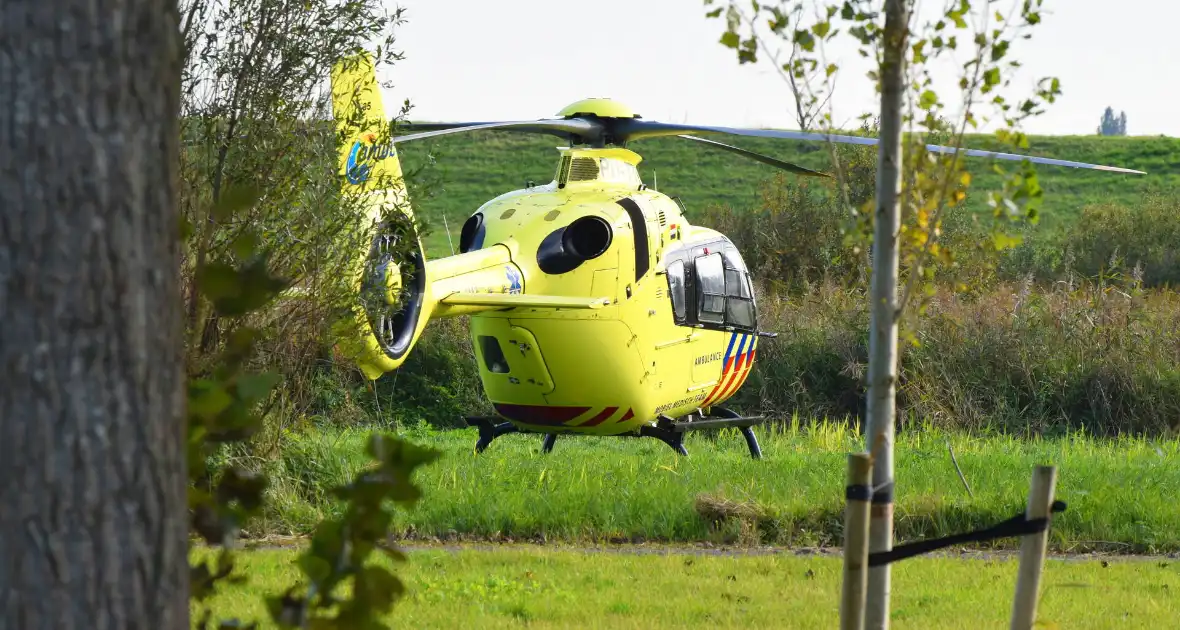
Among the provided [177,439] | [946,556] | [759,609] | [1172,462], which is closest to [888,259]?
[177,439]

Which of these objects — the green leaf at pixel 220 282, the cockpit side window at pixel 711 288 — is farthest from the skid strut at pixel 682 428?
the green leaf at pixel 220 282

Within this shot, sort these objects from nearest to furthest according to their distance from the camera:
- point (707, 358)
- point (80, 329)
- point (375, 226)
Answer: point (80, 329) < point (375, 226) < point (707, 358)

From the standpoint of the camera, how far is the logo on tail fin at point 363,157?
10.7 metres

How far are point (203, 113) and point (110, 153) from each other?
7783 millimetres

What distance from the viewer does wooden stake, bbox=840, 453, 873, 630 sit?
4.32 metres

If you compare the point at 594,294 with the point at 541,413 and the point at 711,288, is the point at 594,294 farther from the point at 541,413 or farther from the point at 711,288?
the point at 711,288

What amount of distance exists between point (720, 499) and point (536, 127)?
4.98m

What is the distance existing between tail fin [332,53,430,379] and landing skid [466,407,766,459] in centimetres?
406

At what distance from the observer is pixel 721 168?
203 feet

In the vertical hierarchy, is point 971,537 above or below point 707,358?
above

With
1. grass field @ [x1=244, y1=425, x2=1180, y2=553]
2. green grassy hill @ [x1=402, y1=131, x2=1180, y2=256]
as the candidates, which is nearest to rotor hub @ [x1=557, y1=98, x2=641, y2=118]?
grass field @ [x1=244, y1=425, x2=1180, y2=553]

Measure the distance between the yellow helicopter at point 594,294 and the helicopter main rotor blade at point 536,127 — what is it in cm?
2

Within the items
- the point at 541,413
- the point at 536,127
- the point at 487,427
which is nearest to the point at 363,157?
the point at 536,127

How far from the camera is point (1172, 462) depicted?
43.6 ft
